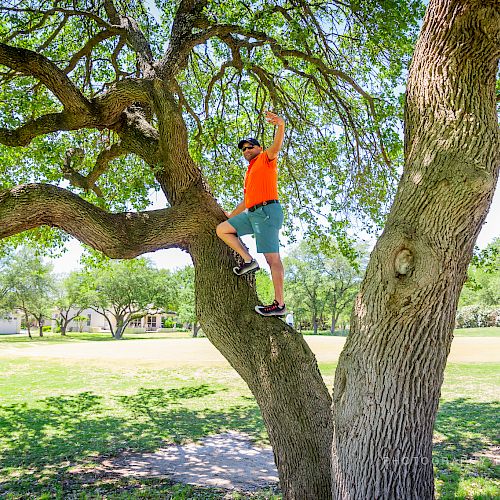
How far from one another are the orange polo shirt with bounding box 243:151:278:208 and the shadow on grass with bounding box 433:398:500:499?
3.60m

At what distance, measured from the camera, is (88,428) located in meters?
8.72

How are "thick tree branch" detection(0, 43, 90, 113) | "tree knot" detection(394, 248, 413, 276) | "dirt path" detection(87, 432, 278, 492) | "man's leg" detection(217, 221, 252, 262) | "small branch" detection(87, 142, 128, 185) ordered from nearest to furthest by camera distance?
"tree knot" detection(394, 248, 413, 276) < "man's leg" detection(217, 221, 252, 262) < "thick tree branch" detection(0, 43, 90, 113) < "dirt path" detection(87, 432, 278, 492) < "small branch" detection(87, 142, 128, 185)

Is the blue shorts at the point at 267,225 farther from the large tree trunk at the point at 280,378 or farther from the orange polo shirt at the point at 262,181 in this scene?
the large tree trunk at the point at 280,378

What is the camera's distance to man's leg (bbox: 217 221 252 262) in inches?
164

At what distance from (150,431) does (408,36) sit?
762 cm

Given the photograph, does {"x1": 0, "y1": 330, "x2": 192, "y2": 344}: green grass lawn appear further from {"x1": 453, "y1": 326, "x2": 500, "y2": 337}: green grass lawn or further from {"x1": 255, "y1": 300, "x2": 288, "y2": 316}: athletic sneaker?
{"x1": 255, "y1": 300, "x2": 288, "y2": 316}: athletic sneaker

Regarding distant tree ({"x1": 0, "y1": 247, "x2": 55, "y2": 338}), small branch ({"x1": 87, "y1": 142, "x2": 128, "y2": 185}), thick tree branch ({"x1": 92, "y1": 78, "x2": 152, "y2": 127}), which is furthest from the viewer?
distant tree ({"x1": 0, "y1": 247, "x2": 55, "y2": 338})

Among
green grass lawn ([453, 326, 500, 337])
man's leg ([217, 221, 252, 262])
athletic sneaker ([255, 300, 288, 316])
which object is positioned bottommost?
green grass lawn ([453, 326, 500, 337])

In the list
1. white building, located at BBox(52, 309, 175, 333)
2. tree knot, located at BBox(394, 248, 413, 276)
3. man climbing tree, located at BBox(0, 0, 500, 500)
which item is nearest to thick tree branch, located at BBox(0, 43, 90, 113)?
man climbing tree, located at BBox(0, 0, 500, 500)

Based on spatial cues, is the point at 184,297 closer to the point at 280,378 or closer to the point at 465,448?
the point at 465,448

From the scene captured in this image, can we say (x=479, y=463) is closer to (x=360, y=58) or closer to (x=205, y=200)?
(x=205, y=200)

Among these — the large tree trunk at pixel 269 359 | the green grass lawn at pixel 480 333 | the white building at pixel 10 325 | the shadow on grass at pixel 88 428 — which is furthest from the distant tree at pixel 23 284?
the large tree trunk at pixel 269 359

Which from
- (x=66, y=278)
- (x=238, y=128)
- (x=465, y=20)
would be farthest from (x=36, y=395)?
(x=66, y=278)

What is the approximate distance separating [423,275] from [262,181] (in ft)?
5.53
